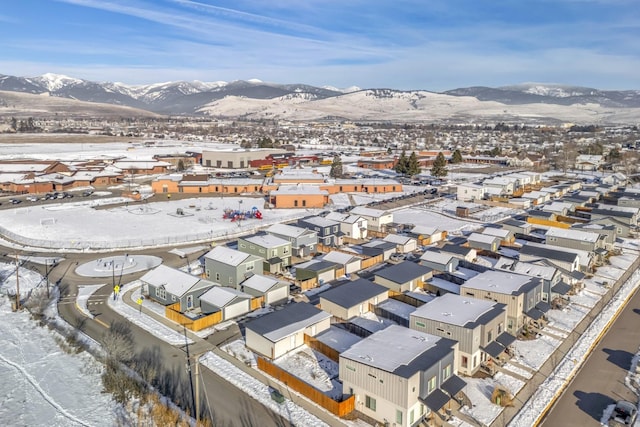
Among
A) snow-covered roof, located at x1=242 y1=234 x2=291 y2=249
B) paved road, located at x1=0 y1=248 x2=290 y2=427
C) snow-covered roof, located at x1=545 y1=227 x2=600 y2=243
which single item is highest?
snow-covered roof, located at x1=242 y1=234 x2=291 y2=249

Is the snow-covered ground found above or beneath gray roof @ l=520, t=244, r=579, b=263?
beneath

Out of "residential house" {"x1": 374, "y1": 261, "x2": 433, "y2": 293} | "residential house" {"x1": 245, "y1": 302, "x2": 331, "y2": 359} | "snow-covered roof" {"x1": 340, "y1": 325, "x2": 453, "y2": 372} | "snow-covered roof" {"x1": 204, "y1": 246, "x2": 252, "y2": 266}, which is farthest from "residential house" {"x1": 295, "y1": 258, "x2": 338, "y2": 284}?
"snow-covered roof" {"x1": 340, "y1": 325, "x2": 453, "y2": 372}

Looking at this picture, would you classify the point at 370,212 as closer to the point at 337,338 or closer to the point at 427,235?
the point at 427,235

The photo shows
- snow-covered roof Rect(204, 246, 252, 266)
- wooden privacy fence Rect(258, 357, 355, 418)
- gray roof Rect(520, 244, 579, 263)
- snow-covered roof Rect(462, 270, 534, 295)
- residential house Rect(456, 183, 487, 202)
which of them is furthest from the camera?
residential house Rect(456, 183, 487, 202)

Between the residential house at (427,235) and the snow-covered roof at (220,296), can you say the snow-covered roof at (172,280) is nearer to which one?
the snow-covered roof at (220,296)

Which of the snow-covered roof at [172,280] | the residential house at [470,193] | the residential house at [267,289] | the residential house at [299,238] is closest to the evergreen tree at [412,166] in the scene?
the residential house at [470,193]

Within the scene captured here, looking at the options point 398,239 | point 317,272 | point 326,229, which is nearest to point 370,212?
point 398,239

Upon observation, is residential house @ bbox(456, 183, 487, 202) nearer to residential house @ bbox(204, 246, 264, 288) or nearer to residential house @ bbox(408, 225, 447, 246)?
residential house @ bbox(408, 225, 447, 246)
